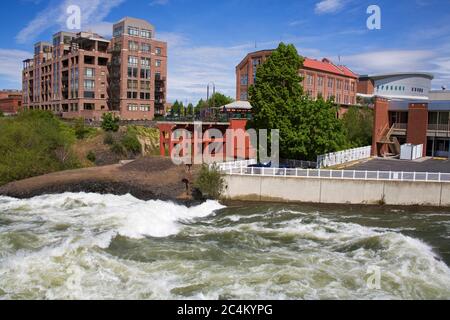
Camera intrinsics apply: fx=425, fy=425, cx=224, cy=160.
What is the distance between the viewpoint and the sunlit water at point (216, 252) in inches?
648

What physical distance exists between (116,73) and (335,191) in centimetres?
6186

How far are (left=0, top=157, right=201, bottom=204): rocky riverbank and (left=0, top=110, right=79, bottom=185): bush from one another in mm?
2236

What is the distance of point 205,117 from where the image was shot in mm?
52906

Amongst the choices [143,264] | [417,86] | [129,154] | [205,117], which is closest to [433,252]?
[143,264]

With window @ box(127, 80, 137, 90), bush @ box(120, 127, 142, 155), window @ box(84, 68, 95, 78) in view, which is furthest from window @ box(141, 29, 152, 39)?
bush @ box(120, 127, 142, 155)

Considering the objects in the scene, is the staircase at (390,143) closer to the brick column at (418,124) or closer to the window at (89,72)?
the brick column at (418,124)

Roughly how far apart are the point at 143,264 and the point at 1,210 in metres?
16.3

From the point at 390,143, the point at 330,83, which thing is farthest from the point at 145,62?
the point at 390,143

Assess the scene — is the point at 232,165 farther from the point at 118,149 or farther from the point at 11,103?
the point at 11,103

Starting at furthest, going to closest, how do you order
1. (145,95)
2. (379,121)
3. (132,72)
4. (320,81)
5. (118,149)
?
(145,95)
(132,72)
(320,81)
(118,149)
(379,121)

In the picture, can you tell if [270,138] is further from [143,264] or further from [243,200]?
[143,264]

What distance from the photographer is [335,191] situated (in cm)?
3375

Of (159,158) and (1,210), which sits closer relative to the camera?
(1,210)

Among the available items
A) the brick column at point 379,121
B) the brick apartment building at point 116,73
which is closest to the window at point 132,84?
the brick apartment building at point 116,73
